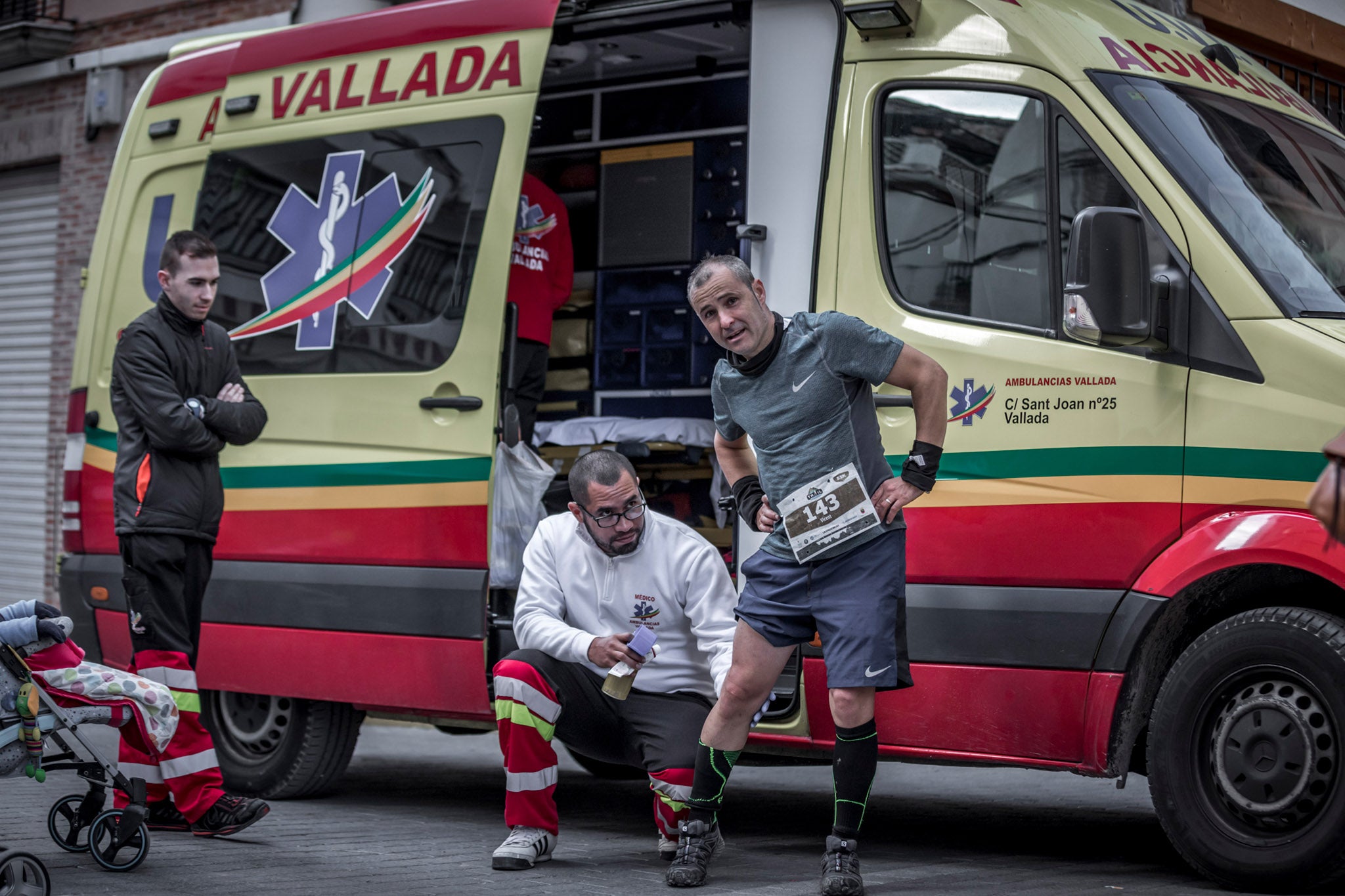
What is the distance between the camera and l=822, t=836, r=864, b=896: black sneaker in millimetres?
4508

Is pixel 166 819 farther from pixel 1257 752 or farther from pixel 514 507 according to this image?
pixel 1257 752

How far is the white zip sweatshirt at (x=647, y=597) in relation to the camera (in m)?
5.28

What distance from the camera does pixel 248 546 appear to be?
6461mm

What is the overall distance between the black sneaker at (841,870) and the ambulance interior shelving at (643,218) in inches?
83.9

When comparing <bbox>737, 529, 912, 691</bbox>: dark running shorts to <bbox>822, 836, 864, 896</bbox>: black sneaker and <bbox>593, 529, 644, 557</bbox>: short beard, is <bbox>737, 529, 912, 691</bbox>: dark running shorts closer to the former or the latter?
<bbox>822, 836, 864, 896</bbox>: black sneaker

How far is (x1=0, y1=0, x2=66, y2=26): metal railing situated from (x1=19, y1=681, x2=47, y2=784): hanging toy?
10534 mm

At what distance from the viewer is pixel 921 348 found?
4984 millimetres

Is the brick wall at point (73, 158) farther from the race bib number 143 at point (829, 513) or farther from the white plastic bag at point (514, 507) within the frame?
the race bib number 143 at point (829, 513)

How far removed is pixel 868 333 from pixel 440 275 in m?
2.02

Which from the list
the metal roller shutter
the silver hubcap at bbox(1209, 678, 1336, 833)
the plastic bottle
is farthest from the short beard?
the metal roller shutter

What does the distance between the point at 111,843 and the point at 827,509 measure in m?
2.20

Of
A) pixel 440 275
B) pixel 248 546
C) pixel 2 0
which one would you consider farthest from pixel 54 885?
pixel 2 0

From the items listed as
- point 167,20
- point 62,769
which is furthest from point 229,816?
point 167,20

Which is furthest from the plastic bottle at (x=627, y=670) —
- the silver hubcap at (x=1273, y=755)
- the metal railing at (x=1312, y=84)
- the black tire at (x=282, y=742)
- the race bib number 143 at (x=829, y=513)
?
the metal railing at (x=1312, y=84)
